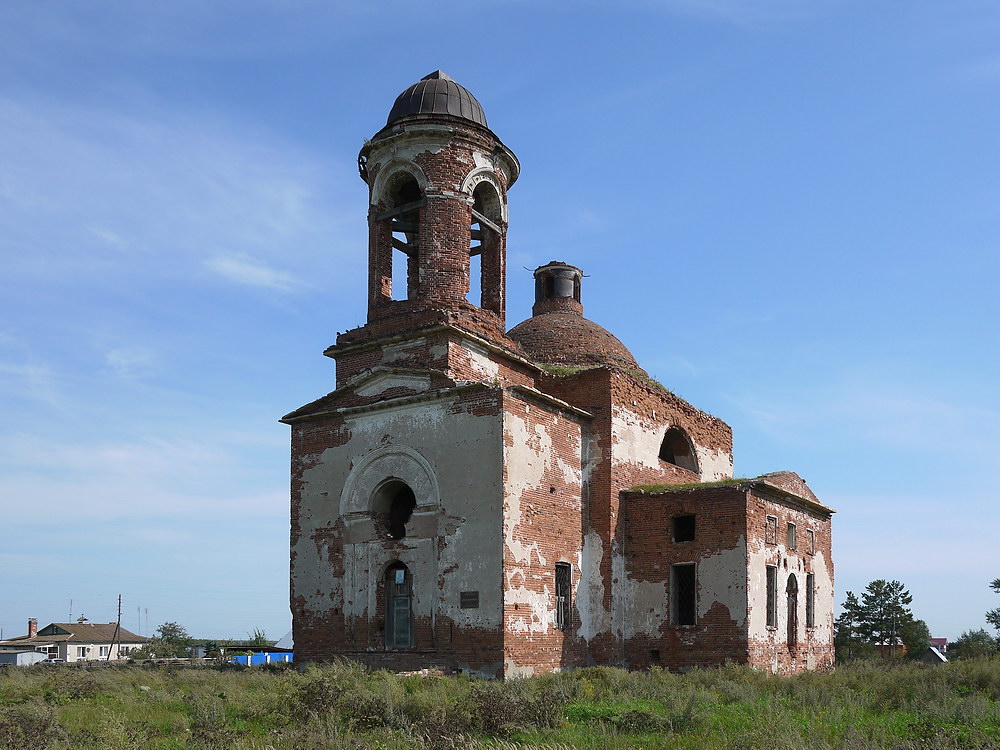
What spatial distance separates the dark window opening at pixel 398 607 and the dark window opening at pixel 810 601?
29.4ft

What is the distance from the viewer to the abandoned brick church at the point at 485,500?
16.4 meters

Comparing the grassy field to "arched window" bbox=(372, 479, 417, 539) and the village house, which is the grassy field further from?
the village house

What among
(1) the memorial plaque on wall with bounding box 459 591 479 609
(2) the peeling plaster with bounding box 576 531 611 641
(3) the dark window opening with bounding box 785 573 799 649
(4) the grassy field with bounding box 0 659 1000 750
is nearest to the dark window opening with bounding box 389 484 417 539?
(1) the memorial plaque on wall with bounding box 459 591 479 609

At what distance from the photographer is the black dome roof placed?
64.1 ft

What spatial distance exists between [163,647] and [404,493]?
1270 inches

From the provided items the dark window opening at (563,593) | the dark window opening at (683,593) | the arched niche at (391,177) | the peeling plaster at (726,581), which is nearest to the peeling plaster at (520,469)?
the dark window opening at (563,593)

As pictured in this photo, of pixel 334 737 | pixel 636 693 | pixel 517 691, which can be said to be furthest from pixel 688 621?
pixel 334 737

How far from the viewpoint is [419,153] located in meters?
19.2

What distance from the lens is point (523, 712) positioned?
1036 centimetres

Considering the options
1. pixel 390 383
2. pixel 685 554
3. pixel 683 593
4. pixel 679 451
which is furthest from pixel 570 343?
pixel 683 593

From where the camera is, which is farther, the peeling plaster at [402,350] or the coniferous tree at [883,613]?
the coniferous tree at [883,613]

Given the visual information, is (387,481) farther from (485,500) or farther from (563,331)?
(563,331)

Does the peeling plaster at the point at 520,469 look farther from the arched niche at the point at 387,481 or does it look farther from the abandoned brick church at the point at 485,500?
the arched niche at the point at 387,481

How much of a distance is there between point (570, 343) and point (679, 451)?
3.54 meters
